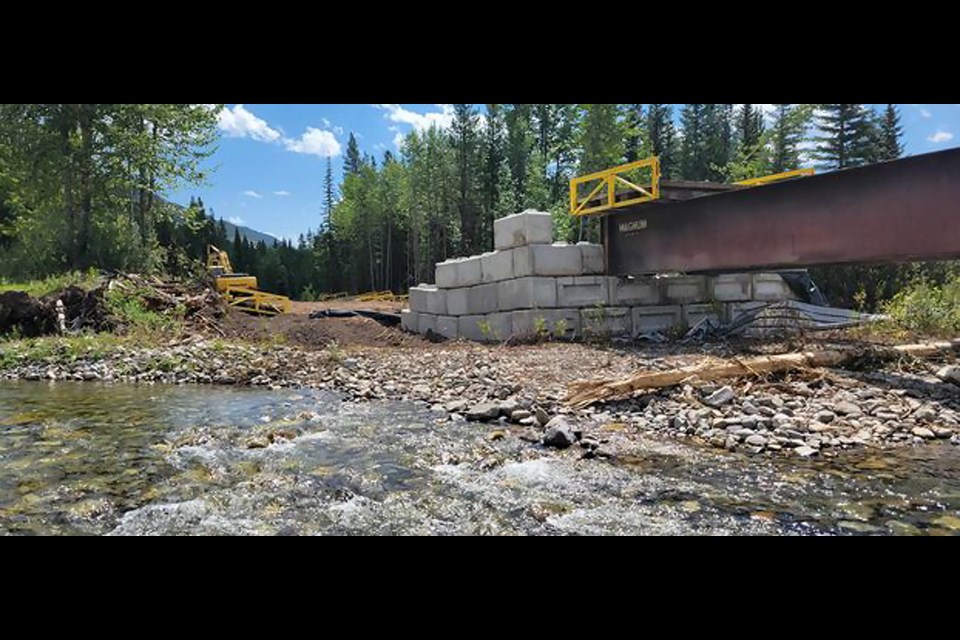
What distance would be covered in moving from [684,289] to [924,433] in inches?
325

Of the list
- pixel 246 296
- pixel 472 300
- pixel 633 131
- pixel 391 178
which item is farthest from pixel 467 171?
pixel 472 300

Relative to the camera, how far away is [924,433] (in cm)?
611

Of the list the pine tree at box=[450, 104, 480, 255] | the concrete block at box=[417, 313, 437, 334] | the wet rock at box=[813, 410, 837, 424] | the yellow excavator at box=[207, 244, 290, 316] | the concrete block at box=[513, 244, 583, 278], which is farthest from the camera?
the pine tree at box=[450, 104, 480, 255]

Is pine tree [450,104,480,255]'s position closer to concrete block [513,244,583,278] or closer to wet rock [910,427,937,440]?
concrete block [513,244,583,278]

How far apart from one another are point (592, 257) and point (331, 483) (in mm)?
9774

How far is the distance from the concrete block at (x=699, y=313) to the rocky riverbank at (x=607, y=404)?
2.50 m

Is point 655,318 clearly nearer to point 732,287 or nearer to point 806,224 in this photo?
point 732,287

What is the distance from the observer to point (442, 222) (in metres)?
47.0

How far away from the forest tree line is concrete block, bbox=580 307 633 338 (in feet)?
18.8

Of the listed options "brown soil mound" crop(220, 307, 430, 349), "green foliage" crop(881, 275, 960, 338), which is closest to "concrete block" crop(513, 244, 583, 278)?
"brown soil mound" crop(220, 307, 430, 349)

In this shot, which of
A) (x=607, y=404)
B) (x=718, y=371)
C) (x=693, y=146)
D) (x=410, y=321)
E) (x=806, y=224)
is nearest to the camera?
(x=607, y=404)

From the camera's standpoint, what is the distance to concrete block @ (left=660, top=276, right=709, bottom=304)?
1398 cm

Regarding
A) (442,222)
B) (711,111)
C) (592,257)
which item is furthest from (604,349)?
(711,111)

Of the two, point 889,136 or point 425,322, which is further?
point 889,136
